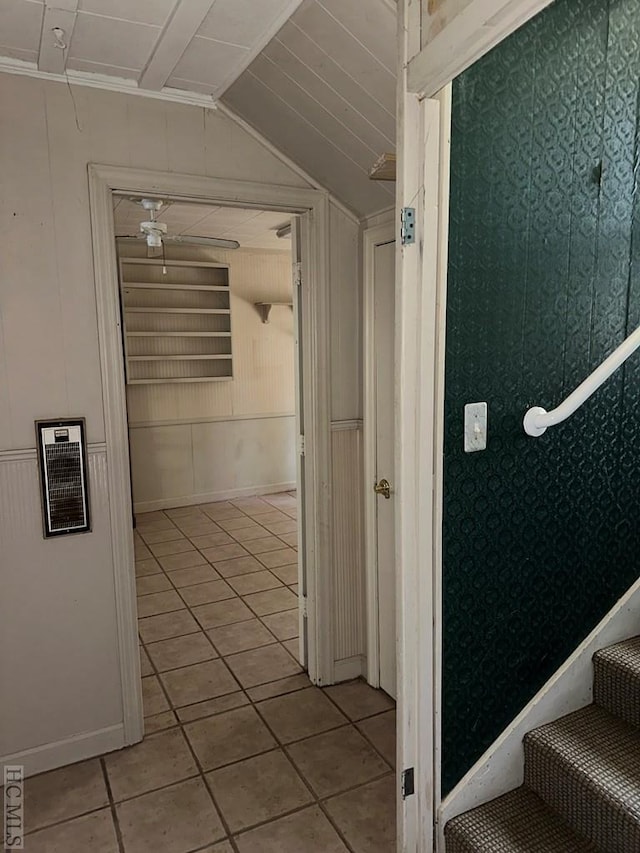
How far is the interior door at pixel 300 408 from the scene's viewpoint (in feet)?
8.57

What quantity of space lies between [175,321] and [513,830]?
15.6 feet

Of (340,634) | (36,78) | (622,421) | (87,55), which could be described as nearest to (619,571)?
(622,421)

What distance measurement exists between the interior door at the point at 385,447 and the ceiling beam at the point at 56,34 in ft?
4.23

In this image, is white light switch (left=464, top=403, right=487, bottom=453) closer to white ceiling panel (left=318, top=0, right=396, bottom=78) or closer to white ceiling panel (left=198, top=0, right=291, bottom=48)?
white ceiling panel (left=318, top=0, right=396, bottom=78)

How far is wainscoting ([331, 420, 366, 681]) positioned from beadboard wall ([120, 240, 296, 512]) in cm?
305

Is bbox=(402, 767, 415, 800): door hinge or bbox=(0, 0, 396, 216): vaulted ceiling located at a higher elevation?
bbox=(0, 0, 396, 216): vaulted ceiling

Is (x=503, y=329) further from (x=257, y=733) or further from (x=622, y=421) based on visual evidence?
(x=257, y=733)

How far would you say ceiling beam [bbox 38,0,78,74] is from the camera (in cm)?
163

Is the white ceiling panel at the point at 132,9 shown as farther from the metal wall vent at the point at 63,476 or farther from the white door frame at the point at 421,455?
the metal wall vent at the point at 63,476

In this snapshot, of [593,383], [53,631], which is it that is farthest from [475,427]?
[53,631]

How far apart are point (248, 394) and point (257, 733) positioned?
12.6 ft

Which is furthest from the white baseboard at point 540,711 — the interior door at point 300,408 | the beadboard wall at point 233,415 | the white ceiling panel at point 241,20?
the beadboard wall at point 233,415

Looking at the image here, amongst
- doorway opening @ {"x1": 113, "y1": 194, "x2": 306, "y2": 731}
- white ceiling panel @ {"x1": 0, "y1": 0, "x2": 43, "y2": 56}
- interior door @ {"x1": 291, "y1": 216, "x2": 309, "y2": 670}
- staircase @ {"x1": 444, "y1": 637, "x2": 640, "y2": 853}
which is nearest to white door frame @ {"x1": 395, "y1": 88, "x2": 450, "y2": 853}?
staircase @ {"x1": 444, "y1": 637, "x2": 640, "y2": 853}

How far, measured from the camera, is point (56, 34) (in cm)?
176
